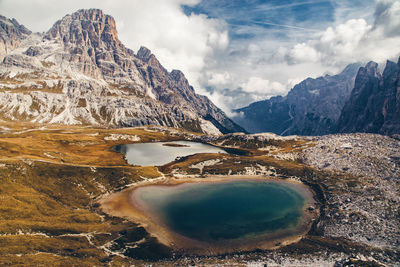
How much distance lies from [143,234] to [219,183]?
181ft

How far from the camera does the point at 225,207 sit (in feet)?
269

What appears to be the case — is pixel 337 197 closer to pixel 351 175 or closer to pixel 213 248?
pixel 351 175

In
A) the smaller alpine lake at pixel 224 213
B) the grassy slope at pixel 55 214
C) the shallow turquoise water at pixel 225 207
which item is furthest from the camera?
the shallow turquoise water at pixel 225 207

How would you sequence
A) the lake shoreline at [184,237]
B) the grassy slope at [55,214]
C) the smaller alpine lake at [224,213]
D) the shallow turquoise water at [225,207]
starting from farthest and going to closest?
1. the shallow turquoise water at [225,207]
2. the smaller alpine lake at [224,213]
3. the lake shoreline at [184,237]
4. the grassy slope at [55,214]

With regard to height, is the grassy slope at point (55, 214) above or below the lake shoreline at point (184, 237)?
above

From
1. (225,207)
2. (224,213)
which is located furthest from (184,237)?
(225,207)

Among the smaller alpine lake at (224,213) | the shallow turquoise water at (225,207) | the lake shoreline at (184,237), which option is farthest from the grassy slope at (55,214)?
the shallow turquoise water at (225,207)

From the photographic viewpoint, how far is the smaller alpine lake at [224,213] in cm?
6019

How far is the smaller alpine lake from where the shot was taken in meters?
60.2

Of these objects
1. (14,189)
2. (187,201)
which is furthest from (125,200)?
(14,189)

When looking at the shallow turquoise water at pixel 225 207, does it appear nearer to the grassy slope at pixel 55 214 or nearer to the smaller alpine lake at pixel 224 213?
the smaller alpine lake at pixel 224 213

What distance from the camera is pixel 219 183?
110375mm

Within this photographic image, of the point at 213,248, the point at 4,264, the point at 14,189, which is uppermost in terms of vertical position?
the point at 14,189

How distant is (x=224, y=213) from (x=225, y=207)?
17.7ft
